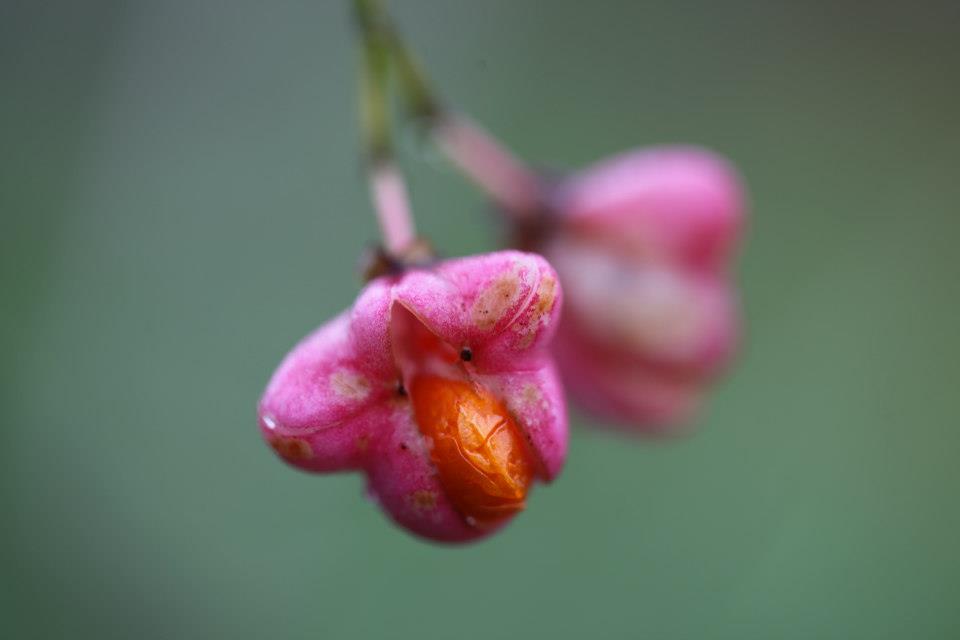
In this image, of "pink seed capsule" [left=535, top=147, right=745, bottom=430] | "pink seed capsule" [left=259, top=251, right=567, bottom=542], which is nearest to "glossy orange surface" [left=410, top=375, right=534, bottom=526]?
"pink seed capsule" [left=259, top=251, right=567, bottom=542]

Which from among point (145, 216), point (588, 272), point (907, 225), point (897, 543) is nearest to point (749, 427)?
point (897, 543)

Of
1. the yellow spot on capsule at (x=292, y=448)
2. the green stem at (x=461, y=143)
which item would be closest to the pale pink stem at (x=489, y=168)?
the green stem at (x=461, y=143)

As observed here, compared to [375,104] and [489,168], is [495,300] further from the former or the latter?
[489,168]

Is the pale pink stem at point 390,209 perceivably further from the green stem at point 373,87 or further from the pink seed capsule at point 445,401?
the pink seed capsule at point 445,401

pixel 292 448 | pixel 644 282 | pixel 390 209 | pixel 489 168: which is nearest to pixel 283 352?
pixel 489 168

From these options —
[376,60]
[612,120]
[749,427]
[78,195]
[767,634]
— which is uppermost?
[612,120]

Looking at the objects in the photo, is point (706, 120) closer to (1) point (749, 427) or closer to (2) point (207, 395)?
(1) point (749, 427)
